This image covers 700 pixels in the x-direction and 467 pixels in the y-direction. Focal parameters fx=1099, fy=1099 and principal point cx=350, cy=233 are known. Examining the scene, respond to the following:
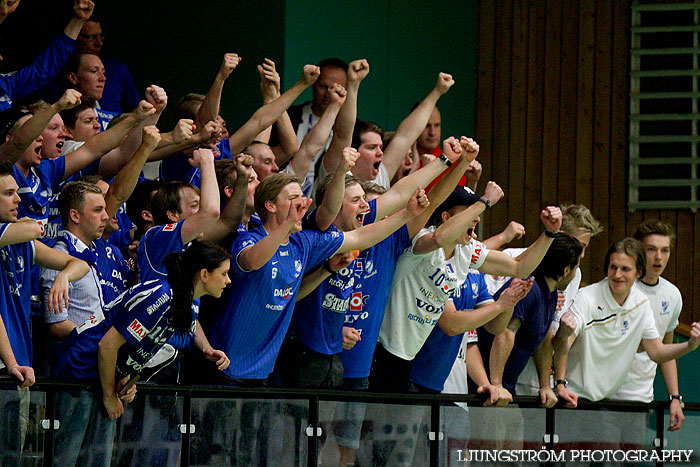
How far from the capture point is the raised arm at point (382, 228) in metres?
5.07

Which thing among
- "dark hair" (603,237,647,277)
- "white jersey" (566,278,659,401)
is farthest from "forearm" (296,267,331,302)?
"dark hair" (603,237,647,277)

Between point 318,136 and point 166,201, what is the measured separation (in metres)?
1.10

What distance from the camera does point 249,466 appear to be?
15.2 feet

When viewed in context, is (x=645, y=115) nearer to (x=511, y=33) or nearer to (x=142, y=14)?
(x=511, y=33)

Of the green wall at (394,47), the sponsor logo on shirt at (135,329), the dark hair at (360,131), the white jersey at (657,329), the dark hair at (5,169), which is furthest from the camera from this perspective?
the green wall at (394,47)

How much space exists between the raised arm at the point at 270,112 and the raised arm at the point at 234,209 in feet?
2.66

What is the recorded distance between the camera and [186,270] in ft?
14.0

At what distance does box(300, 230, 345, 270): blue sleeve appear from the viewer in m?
Answer: 4.97

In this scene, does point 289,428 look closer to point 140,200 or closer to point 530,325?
point 140,200

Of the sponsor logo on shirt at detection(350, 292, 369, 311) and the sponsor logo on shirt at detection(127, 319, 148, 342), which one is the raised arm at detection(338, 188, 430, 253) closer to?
the sponsor logo on shirt at detection(350, 292, 369, 311)

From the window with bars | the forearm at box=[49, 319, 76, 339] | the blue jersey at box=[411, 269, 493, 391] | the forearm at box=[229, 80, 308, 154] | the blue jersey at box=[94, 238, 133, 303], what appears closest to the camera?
the forearm at box=[49, 319, 76, 339]

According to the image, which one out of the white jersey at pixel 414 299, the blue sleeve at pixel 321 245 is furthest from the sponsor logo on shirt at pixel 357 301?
the blue sleeve at pixel 321 245

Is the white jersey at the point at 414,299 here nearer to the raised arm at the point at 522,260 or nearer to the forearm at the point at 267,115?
the raised arm at the point at 522,260

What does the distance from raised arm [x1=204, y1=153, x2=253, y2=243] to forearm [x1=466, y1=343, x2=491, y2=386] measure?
1.66m
